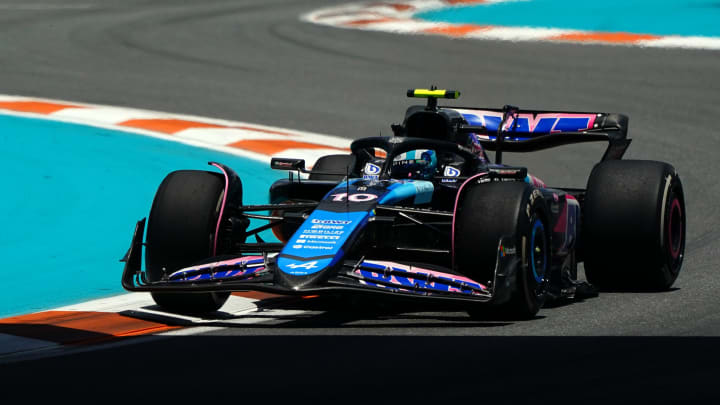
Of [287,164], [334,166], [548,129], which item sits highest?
[548,129]

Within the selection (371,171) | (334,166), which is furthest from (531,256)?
(334,166)

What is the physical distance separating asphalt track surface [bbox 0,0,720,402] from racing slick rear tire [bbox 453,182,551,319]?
151mm

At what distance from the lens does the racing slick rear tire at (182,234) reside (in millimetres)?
7836

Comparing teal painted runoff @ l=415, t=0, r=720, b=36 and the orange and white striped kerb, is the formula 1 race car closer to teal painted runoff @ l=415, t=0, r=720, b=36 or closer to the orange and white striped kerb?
the orange and white striped kerb

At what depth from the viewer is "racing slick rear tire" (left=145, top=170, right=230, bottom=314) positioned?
7.84 metres

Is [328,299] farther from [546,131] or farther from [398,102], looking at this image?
[398,102]

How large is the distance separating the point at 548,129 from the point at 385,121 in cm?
557

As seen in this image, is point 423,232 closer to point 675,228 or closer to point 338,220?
point 338,220

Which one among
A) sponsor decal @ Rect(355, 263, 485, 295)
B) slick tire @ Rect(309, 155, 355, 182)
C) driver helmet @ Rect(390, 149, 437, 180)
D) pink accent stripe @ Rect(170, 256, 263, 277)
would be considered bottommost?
sponsor decal @ Rect(355, 263, 485, 295)

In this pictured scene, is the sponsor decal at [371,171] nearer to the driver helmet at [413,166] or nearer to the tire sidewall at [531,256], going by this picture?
the driver helmet at [413,166]

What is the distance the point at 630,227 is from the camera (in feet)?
27.9

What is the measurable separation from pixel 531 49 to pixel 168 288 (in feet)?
45.4

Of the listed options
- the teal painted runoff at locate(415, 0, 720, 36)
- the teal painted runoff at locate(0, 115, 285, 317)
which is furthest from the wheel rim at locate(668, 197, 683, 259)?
the teal painted runoff at locate(415, 0, 720, 36)

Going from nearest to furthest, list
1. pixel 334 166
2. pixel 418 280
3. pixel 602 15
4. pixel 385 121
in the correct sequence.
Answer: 1. pixel 418 280
2. pixel 334 166
3. pixel 385 121
4. pixel 602 15
